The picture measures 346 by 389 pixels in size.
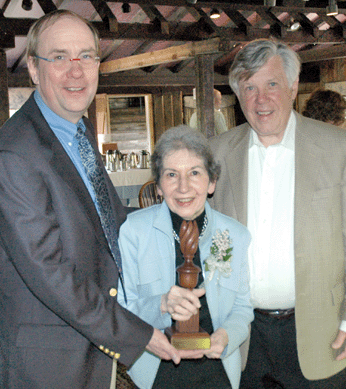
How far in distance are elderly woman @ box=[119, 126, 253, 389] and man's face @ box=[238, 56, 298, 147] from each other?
0.35 metres

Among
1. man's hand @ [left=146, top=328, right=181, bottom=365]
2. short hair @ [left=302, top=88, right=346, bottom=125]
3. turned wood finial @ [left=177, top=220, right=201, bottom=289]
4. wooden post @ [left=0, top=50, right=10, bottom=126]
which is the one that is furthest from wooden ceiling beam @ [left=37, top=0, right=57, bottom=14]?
man's hand @ [left=146, top=328, right=181, bottom=365]

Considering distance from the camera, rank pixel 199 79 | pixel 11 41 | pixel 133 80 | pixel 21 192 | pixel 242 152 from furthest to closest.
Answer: pixel 133 80 → pixel 199 79 → pixel 11 41 → pixel 242 152 → pixel 21 192

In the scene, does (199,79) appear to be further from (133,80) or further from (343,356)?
(343,356)

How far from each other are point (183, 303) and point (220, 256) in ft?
0.95

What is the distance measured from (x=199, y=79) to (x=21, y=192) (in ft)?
25.0

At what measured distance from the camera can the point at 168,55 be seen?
9.35 m

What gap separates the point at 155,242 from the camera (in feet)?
5.84

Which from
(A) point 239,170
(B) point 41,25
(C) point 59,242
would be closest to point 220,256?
(A) point 239,170

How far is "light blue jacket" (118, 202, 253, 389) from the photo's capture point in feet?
5.71

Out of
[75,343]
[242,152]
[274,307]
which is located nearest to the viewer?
[75,343]

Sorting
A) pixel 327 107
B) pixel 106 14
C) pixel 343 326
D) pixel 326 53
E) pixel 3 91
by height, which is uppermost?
pixel 326 53

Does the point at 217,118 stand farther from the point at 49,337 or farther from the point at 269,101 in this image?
the point at 49,337

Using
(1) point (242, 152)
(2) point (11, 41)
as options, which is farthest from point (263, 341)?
(2) point (11, 41)

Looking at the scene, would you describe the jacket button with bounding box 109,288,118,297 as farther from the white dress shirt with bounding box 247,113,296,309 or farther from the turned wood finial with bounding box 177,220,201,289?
the white dress shirt with bounding box 247,113,296,309
